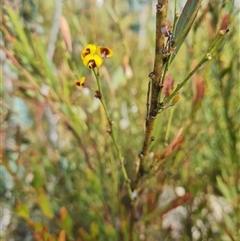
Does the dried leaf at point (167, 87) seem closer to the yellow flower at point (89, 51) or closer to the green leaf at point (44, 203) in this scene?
the yellow flower at point (89, 51)

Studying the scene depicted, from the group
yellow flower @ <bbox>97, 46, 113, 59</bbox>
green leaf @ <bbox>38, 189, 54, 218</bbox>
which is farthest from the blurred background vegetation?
yellow flower @ <bbox>97, 46, 113, 59</bbox>

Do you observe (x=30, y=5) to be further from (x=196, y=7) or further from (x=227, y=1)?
(x=196, y=7)

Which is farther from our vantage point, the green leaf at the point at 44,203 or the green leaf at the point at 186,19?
the green leaf at the point at 44,203

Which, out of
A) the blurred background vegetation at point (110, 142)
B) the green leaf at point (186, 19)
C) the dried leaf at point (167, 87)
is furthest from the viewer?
the blurred background vegetation at point (110, 142)

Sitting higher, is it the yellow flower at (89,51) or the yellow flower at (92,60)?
the yellow flower at (89,51)


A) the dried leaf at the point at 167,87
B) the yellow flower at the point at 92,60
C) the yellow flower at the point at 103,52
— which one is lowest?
the dried leaf at the point at 167,87

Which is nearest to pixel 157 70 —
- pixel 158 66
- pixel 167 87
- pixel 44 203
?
pixel 158 66

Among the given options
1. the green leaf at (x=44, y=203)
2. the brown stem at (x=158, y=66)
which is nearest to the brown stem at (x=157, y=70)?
the brown stem at (x=158, y=66)

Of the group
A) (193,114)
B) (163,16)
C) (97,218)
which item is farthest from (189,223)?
(163,16)

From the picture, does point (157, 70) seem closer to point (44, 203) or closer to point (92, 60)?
point (92, 60)
